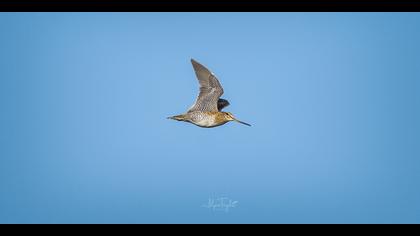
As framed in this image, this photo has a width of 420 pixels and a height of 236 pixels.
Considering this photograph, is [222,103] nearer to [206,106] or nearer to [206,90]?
[206,106]

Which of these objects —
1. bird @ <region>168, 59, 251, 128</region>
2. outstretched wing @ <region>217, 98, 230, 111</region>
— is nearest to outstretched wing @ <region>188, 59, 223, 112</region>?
bird @ <region>168, 59, 251, 128</region>

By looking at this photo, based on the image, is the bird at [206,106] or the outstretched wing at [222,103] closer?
the bird at [206,106]

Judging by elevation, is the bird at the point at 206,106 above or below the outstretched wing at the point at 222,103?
below

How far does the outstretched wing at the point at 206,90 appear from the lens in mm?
11695

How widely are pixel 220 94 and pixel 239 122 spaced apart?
79cm

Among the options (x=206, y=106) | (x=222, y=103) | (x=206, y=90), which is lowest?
(x=206, y=106)

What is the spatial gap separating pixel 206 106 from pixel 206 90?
0.36 metres

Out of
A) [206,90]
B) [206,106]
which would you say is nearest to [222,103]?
[206,106]

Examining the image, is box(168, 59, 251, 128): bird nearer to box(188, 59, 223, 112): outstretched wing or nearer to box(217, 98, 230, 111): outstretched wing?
box(188, 59, 223, 112): outstretched wing

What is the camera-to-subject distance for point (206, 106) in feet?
39.7

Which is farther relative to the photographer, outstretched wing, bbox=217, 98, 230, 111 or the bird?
outstretched wing, bbox=217, 98, 230, 111

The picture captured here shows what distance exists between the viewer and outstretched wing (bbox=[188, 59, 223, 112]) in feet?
38.4

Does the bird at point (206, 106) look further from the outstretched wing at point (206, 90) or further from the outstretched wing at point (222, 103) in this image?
the outstretched wing at point (222, 103)

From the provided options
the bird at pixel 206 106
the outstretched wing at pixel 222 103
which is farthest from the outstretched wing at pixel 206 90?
the outstretched wing at pixel 222 103
